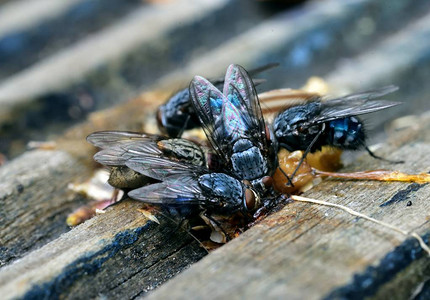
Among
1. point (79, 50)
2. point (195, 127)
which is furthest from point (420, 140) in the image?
point (79, 50)

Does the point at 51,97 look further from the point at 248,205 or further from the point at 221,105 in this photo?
the point at 248,205

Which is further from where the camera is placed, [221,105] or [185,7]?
[185,7]

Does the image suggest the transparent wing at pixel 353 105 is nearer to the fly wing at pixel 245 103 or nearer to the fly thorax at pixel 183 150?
the fly wing at pixel 245 103

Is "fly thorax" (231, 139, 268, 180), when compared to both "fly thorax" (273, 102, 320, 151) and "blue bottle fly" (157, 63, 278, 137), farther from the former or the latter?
"blue bottle fly" (157, 63, 278, 137)

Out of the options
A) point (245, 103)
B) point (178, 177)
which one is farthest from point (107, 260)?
point (245, 103)

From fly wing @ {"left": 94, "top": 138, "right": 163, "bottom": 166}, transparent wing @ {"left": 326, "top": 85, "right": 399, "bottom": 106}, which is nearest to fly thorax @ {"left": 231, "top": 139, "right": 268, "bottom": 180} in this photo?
fly wing @ {"left": 94, "top": 138, "right": 163, "bottom": 166}
